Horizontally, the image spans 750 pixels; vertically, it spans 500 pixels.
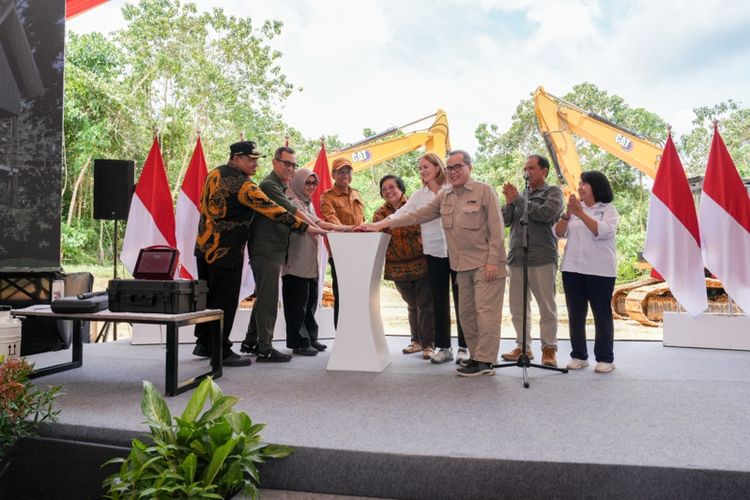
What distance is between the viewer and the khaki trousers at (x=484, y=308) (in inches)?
129

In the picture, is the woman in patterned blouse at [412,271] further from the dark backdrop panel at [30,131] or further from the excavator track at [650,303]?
the excavator track at [650,303]

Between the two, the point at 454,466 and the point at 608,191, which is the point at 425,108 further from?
the point at 454,466

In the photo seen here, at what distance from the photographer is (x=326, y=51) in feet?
54.3

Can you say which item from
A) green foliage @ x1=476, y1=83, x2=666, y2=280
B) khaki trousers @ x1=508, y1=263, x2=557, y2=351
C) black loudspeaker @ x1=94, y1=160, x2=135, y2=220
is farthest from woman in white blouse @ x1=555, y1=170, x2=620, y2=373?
green foliage @ x1=476, y1=83, x2=666, y2=280

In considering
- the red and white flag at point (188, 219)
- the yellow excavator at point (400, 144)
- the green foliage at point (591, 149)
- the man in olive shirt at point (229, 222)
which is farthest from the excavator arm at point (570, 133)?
the green foliage at point (591, 149)

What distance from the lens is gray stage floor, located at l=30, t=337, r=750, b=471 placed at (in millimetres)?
1966

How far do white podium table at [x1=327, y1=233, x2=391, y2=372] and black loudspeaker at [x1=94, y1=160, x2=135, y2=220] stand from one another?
8.34ft

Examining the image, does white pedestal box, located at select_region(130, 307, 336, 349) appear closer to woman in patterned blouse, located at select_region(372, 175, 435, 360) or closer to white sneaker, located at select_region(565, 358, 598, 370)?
woman in patterned blouse, located at select_region(372, 175, 435, 360)

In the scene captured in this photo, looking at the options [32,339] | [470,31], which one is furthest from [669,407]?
[470,31]

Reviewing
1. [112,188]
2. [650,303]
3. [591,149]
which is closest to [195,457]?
[112,188]

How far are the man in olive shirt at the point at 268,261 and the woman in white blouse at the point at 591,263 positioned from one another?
1.74 m

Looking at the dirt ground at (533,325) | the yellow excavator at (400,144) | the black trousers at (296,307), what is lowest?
the dirt ground at (533,325)

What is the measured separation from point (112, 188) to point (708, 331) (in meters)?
5.41

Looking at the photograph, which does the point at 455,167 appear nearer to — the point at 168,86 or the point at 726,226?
the point at 726,226
